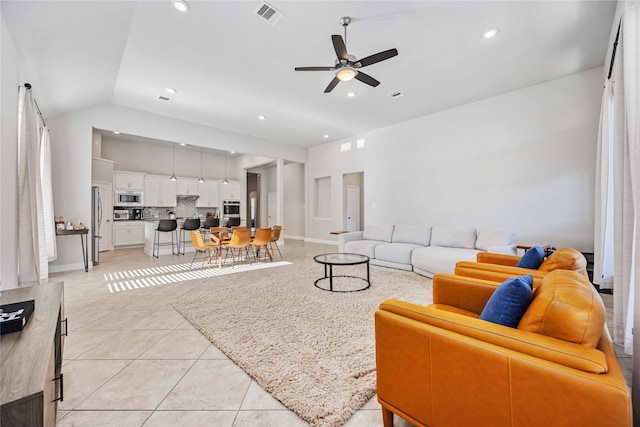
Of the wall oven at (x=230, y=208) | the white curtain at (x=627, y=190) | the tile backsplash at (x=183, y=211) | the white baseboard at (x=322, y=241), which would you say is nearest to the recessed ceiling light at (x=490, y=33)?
the white curtain at (x=627, y=190)

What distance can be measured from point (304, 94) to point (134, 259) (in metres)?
5.49

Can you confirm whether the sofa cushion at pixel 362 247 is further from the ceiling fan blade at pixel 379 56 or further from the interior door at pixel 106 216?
the interior door at pixel 106 216

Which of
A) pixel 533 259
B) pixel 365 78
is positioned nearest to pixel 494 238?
pixel 533 259

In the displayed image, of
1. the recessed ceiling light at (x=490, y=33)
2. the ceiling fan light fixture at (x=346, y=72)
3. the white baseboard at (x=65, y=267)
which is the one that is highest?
the recessed ceiling light at (x=490, y=33)

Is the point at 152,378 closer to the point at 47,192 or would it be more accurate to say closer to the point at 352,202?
the point at 47,192

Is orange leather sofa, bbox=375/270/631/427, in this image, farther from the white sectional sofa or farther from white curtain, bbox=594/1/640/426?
the white sectional sofa

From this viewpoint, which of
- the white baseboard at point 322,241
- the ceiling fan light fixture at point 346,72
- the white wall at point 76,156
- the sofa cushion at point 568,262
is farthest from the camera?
the white baseboard at point 322,241

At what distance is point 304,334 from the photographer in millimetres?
2393

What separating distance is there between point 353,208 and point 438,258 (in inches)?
199

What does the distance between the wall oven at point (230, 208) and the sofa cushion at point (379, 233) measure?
249 inches

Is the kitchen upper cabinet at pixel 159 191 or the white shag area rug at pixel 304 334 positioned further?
the kitchen upper cabinet at pixel 159 191

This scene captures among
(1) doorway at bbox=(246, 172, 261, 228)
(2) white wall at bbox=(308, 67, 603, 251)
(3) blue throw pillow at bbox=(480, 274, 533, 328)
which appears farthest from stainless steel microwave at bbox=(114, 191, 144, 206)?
(3) blue throw pillow at bbox=(480, 274, 533, 328)

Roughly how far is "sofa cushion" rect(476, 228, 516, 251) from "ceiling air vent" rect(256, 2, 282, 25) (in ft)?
14.2

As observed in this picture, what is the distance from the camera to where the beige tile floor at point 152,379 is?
147cm
